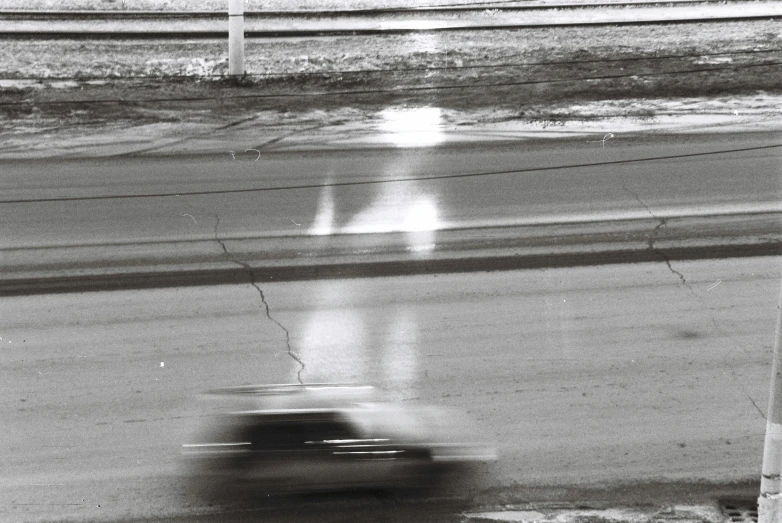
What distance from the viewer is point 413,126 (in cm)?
1659

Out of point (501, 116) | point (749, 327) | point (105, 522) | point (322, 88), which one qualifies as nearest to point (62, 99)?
point (322, 88)

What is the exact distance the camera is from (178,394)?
9875 mm

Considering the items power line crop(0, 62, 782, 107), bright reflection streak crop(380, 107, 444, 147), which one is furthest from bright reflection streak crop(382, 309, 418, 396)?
power line crop(0, 62, 782, 107)

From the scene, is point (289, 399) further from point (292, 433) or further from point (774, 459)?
point (774, 459)

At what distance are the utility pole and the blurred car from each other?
9.00 feet

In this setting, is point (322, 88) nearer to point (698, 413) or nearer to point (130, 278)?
point (130, 278)

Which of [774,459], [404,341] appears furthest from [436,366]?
[774,459]

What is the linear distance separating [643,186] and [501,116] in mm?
3295

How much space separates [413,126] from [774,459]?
1083cm

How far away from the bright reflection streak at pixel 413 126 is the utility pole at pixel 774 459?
389 inches

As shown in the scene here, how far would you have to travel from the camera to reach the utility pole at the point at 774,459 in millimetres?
6648

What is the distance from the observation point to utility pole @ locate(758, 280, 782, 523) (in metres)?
6.65

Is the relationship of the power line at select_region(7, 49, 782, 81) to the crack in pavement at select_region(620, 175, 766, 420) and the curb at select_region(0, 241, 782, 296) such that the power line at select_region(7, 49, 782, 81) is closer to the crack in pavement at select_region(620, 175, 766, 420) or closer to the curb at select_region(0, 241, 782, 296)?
the crack in pavement at select_region(620, 175, 766, 420)

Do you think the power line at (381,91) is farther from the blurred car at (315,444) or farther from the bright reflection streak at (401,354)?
the blurred car at (315,444)
